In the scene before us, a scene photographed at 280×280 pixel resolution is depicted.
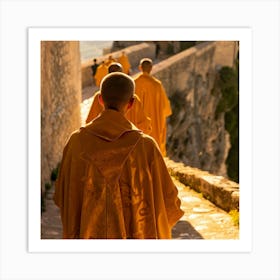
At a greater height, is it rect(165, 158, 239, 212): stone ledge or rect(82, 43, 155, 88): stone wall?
rect(82, 43, 155, 88): stone wall

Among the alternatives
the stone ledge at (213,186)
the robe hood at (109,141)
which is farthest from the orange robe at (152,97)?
the robe hood at (109,141)

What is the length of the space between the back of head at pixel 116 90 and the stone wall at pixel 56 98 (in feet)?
9.73

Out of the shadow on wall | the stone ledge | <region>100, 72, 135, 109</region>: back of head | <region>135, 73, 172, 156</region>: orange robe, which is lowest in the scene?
the shadow on wall

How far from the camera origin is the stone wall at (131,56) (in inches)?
755

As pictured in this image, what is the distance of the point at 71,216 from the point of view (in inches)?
170

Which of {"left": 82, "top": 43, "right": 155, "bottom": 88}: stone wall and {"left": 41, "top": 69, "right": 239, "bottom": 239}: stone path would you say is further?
{"left": 82, "top": 43, "right": 155, "bottom": 88}: stone wall

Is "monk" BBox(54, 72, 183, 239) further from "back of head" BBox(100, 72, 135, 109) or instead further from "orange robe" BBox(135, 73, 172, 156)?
"orange robe" BBox(135, 73, 172, 156)

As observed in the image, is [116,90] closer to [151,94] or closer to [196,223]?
[196,223]

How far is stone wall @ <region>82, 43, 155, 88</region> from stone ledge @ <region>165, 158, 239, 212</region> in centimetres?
981

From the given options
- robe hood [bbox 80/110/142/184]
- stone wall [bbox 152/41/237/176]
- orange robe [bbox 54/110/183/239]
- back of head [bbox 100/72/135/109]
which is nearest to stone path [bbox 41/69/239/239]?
orange robe [bbox 54/110/183/239]

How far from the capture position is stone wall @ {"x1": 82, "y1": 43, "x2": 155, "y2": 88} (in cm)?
1917
